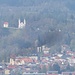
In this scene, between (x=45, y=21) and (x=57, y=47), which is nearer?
(x=57, y=47)

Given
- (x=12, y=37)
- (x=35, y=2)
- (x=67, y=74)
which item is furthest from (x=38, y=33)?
(x=35, y=2)

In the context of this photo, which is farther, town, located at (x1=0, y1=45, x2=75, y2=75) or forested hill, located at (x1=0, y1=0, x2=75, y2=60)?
forested hill, located at (x1=0, y1=0, x2=75, y2=60)

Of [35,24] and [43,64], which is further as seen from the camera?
[35,24]

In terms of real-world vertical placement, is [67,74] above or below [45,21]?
below

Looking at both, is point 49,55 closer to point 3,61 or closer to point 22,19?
point 3,61

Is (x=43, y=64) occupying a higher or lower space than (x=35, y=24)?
lower

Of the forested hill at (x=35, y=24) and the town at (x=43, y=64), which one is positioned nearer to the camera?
the town at (x=43, y=64)

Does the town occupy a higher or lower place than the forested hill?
lower

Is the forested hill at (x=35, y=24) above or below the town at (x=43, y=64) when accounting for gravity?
above
